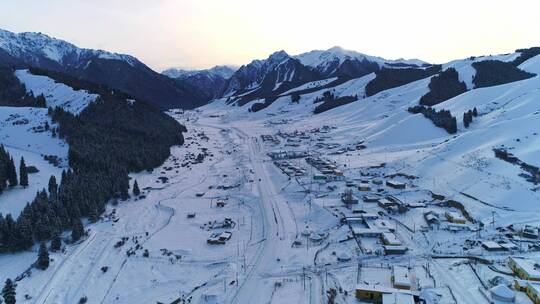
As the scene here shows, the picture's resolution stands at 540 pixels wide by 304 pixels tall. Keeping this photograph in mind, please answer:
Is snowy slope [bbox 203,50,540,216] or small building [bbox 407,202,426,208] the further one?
snowy slope [bbox 203,50,540,216]

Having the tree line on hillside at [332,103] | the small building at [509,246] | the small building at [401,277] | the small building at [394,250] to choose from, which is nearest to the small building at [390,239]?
the small building at [394,250]

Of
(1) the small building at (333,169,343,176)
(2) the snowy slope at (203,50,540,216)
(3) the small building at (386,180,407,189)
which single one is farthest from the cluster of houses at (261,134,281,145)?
(3) the small building at (386,180,407,189)

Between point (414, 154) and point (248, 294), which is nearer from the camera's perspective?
point (248, 294)

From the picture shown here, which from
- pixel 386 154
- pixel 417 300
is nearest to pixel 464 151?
pixel 386 154

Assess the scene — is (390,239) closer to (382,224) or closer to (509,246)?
(382,224)

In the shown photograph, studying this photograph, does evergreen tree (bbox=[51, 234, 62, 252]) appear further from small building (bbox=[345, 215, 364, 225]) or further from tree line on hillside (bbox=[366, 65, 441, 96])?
tree line on hillside (bbox=[366, 65, 441, 96])

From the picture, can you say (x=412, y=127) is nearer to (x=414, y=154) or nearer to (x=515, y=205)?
(x=414, y=154)

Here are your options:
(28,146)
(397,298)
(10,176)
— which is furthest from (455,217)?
(28,146)
